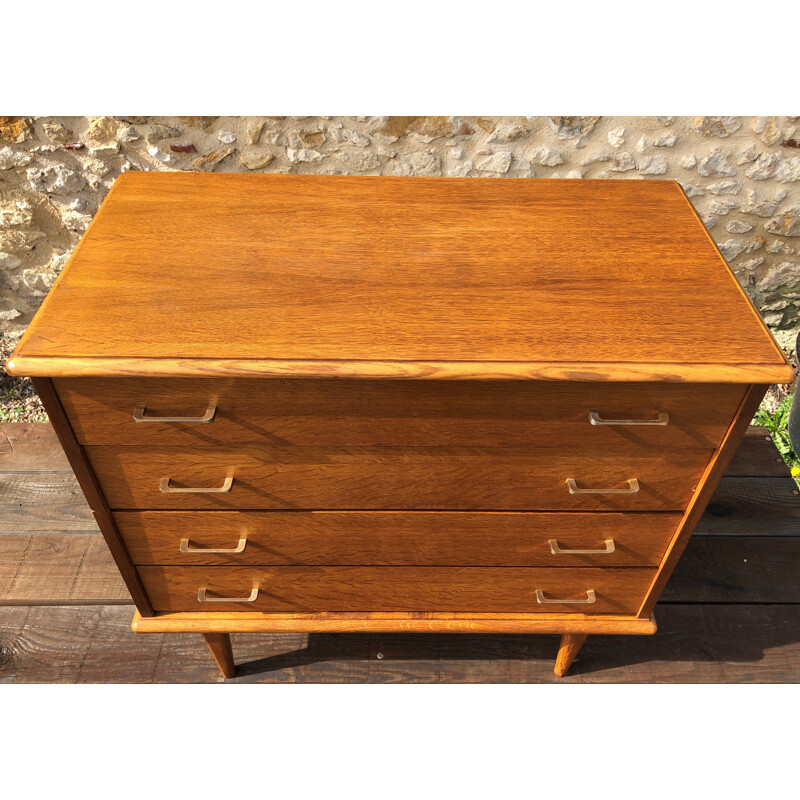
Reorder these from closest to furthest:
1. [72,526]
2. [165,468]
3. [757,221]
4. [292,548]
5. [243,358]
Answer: [243,358] < [165,468] < [292,548] < [72,526] < [757,221]

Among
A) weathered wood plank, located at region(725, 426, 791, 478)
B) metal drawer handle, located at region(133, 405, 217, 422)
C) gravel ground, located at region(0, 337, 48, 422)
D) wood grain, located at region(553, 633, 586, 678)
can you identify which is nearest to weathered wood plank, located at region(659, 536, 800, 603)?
weathered wood plank, located at region(725, 426, 791, 478)

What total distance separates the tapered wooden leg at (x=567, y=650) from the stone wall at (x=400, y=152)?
145cm

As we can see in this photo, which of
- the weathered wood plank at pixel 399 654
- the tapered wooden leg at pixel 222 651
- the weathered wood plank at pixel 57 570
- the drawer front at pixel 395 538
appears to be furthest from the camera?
the weathered wood plank at pixel 57 570

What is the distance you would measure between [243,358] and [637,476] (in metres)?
0.78

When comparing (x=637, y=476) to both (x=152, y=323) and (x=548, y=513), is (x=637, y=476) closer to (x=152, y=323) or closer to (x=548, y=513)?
(x=548, y=513)

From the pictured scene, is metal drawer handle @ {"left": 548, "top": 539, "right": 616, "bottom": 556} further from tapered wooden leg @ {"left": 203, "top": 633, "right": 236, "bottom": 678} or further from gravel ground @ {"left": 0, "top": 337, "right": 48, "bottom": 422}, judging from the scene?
gravel ground @ {"left": 0, "top": 337, "right": 48, "bottom": 422}

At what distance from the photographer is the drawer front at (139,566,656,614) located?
1409mm

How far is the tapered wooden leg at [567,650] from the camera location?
63.6 inches

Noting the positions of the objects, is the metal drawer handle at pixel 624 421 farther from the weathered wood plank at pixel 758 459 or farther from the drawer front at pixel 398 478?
the weathered wood plank at pixel 758 459

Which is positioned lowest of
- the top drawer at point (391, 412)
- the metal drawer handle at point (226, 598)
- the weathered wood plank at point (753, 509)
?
the metal drawer handle at point (226, 598)

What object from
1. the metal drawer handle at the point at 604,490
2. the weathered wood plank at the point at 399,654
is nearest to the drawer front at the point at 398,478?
the metal drawer handle at the point at 604,490

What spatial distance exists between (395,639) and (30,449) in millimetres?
1423

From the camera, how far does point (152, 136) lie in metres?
2.04

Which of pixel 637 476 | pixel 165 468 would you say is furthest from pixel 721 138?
pixel 165 468
